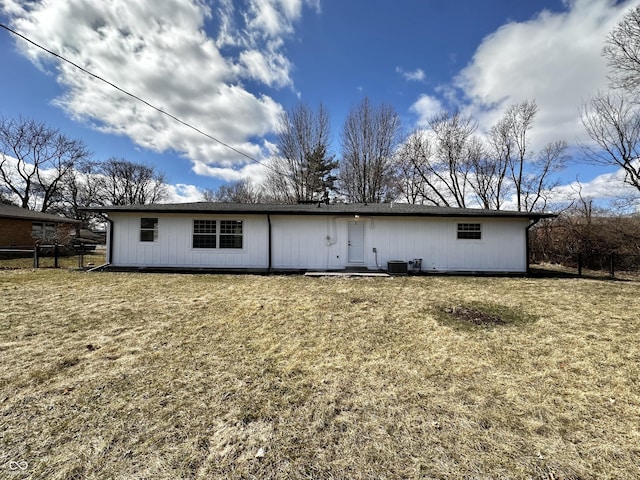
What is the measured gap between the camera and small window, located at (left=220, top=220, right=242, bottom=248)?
36.3ft

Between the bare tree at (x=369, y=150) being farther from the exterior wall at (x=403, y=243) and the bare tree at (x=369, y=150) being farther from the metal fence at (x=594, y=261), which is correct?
the exterior wall at (x=403, y=243)

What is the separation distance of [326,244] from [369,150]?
14086mm

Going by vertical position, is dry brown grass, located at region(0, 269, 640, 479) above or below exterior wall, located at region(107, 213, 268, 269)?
below

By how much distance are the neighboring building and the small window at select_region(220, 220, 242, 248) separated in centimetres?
1462

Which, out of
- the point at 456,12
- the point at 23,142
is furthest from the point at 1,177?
the point at 456,12

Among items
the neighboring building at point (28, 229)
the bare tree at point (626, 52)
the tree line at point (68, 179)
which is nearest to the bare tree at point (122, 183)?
the tree line at point (68, 179)

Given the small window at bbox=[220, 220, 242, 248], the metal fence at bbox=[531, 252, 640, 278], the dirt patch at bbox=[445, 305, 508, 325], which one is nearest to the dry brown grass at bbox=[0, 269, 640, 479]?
the dirt patch at bbox=[445, 305, 508, 325]

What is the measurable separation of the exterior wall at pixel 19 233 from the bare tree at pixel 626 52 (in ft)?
104

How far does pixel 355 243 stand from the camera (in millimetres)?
11062

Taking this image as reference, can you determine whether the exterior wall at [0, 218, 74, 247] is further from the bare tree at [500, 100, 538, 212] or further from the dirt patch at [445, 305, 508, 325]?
the bare tree at [500, 100, 538, 212]

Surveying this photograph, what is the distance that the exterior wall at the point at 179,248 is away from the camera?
10961mm

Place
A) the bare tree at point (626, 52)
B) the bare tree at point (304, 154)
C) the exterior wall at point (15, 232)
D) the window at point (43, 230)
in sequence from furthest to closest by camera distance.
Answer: the bare tree at point (304, 154)
the window at point (43, 230)
the exterior wall at point (15, 232)
the bare tree at point (626, 52)

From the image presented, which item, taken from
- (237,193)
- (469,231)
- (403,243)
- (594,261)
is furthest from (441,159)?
(237,193)

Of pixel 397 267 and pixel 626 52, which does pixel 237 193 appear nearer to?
pixel 397 267
